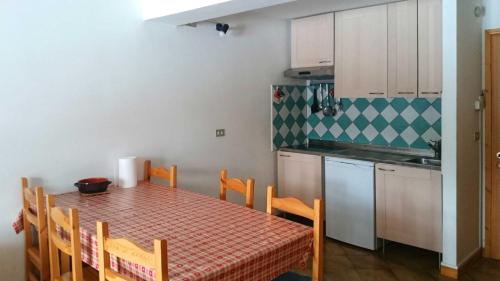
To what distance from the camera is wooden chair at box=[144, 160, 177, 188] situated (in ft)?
9.64

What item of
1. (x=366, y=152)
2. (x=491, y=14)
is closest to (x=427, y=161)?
(x=366, y=152)

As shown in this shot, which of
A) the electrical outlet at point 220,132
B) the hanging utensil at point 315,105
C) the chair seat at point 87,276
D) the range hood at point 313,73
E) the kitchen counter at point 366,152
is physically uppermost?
the range hood at point 313,73

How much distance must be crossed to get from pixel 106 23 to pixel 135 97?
0.54m

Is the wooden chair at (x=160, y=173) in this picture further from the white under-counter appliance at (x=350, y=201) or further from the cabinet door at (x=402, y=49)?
the cabinet door at (x=402, y=49)

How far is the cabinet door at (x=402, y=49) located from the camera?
11.4ft

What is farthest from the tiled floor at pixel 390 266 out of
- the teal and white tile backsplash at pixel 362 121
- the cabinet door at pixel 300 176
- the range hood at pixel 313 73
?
the range hood at pixel 313 73

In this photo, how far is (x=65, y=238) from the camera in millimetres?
2217

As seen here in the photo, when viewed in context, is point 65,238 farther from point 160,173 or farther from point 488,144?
point 488,144

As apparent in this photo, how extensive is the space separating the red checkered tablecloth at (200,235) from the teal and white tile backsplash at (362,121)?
199cm

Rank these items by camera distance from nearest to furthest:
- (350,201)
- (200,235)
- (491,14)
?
(200,235) < (491,14) < (350,201)

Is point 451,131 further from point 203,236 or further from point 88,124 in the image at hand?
point 88,124

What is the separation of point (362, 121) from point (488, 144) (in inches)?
44.0

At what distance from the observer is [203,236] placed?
6.35 feet

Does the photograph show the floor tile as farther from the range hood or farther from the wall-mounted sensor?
the wall-mounted sensor
